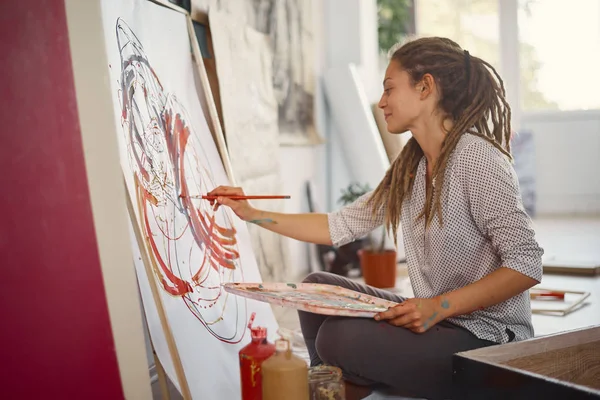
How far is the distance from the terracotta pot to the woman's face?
178cm

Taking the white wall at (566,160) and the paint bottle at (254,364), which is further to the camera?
the white wall at (566,160)

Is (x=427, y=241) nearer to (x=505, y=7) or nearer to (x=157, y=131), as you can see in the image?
(x=157, y=131)

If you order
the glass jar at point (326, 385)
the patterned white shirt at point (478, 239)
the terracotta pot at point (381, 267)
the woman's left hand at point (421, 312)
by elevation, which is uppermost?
the patterned white shirt at point (478, 239)

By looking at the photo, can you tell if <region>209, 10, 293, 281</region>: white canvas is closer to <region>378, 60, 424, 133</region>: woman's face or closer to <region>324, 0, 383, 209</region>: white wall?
<region>378, 60, 424, 133</region>: woman's face

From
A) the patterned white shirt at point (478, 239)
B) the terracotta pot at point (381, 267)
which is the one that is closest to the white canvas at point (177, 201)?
the patterned white shirt at point (478, 239)

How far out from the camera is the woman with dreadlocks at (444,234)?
5.14 feet

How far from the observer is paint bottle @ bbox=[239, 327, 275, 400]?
1553 mm

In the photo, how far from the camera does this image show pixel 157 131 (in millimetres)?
1770

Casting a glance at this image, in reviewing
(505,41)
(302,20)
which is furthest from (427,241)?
(505,41)

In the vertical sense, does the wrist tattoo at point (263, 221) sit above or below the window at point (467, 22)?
below

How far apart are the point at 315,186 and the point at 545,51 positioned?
3.85 meters

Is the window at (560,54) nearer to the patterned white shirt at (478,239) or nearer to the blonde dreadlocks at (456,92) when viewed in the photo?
the blonde dreadlocks at (456,92)

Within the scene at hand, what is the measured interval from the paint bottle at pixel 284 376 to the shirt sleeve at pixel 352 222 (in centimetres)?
57

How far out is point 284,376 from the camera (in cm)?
145
